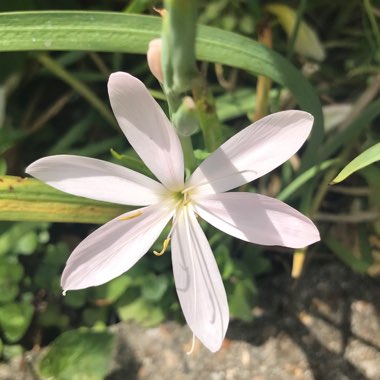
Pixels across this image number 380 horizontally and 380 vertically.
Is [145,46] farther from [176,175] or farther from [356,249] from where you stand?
[356,249]

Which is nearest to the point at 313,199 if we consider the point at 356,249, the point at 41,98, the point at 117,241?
the point at 356,249

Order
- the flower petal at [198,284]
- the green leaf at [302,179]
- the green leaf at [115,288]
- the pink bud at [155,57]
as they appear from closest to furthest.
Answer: the pink bud at [155,57]
the flower petal at [198,284]
the green leaf at [302,179]
the green leaf at [115,288]

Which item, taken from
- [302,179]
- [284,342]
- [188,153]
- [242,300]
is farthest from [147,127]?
[284,342]

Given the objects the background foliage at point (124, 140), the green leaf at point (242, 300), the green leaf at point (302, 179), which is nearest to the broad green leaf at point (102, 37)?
the background foliage at point (124, 140)

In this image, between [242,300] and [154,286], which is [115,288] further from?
[242,300]

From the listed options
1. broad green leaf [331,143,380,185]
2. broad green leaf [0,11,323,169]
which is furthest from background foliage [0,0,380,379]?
broad green leaf [331,143,380,185]

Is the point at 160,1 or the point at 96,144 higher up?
the point at 160,1

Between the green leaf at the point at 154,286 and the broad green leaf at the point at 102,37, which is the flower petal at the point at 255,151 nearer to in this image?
the broad green leaf at the point at 102,37
